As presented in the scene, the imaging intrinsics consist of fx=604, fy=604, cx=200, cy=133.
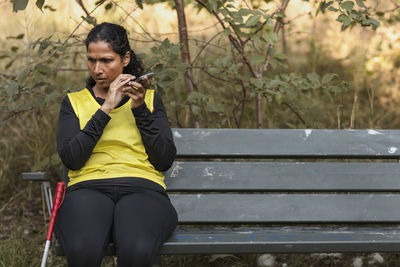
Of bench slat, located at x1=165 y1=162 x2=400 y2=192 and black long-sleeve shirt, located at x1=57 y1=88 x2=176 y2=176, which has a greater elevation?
black long-sleeve shirt, located at x1=57 y1=88 x2=176 y2=176

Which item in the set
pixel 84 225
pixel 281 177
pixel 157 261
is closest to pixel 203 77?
pixel 281 177

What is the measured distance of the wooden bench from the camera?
126 inches

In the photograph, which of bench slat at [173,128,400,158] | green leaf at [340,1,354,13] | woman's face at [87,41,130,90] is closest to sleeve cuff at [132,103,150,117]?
woman's face at [87,41,130,90]

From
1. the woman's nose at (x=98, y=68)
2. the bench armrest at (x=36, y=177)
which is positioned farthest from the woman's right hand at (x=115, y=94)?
the bench armrest at (x=36, y=177)

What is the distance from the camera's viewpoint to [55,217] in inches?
106

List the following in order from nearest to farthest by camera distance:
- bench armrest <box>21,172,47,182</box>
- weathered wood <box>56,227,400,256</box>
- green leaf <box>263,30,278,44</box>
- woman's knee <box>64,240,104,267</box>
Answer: woman's knee <box>64,240,104,267</box> → weathered wood <box>56,227,400,256</box> → bench armrest <box>21,172,47,182</box> → green leaf <box>263,30,278,44</box>

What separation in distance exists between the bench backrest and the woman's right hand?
57 cm

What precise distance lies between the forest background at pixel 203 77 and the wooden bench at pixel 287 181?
0.40m

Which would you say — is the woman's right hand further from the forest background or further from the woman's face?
the forest background

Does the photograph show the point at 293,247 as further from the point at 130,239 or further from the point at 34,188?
the point at 34,188

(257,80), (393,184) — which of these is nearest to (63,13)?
(257,80)

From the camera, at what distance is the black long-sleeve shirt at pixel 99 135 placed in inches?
110

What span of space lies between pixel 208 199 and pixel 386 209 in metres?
0.95

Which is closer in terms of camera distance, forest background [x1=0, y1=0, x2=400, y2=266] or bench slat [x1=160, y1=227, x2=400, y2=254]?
bench slat [x1=160, y1=227, x2=400, y2=254]
